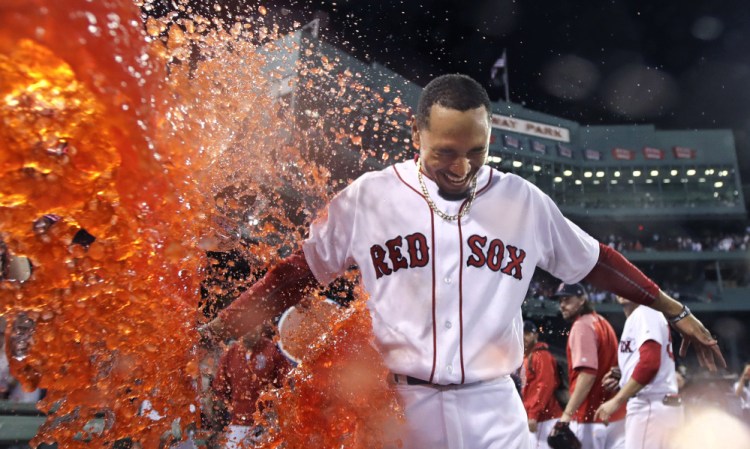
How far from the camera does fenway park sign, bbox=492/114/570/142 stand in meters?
42.7

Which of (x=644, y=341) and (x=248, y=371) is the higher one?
(x=644, y=341)

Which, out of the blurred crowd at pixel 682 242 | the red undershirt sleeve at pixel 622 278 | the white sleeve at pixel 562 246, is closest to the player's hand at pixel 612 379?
the red undershirt sleeve at pixel 622 278

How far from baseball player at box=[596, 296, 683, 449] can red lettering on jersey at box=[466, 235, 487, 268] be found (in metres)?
3.90

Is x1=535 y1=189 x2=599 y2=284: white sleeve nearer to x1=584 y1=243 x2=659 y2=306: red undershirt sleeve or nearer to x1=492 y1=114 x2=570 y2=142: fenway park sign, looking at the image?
x1=584 y1=243 x2=659 y2=306: red undershirt sleeve

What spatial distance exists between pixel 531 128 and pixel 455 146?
43.6 m

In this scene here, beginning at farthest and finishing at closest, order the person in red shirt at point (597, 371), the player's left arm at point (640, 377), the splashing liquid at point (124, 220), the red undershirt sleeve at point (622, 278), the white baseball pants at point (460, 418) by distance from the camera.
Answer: the person in red shirt at point (597, 371) → the player's left arm at point (640, 377) → the red undershirt sleeve at point (622, 278) → the white baseball pants at point (460, 418) → the splashing liquid at point (124, 220)

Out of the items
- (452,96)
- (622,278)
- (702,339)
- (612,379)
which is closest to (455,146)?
(452,96)

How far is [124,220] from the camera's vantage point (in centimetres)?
178

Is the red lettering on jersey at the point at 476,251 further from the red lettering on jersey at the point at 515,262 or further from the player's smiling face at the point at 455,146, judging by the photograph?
the player's smiling face at the point at 455,146

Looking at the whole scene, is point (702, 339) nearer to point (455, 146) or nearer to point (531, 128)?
point (455, 146)

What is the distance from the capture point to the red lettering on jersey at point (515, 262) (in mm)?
2424

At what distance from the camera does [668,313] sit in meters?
2.84

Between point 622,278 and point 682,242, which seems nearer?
point 622,278

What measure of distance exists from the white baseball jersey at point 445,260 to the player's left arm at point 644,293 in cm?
10
